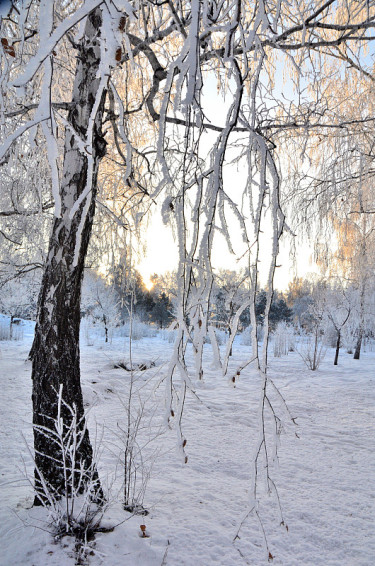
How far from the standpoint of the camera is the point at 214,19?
2.64 feet

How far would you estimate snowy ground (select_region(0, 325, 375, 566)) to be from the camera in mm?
1864

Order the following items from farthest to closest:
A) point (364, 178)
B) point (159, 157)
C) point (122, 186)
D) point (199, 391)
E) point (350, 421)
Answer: point (199, 391) → point (350, 421) → point (364, 178) → point (122, 186) → point (159, 157)

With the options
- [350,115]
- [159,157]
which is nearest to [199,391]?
[350,115]

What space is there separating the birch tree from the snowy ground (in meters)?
0.24

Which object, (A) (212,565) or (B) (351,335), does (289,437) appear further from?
(B) (351,335)

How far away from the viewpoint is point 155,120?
2527 millimetres

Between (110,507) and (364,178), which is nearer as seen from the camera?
(110,507)

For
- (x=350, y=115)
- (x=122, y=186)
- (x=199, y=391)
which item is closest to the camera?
(x=122, y=186)

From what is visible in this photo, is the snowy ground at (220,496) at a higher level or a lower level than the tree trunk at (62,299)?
lower

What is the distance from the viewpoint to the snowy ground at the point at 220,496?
186cm

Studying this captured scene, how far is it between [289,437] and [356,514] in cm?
166

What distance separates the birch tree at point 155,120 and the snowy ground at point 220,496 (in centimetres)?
24

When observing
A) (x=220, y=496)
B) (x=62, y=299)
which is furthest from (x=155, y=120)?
(x=220, y=496)

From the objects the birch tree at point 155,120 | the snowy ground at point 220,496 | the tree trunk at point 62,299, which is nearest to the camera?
the birch tree at point 155,120
